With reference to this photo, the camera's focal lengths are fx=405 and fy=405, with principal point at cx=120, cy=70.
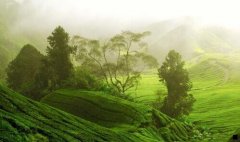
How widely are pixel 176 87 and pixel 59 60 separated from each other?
108 ft

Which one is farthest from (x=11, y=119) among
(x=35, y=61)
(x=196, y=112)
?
(x=196, y=112)

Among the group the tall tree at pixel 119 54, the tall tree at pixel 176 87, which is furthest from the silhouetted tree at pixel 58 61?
the tall tree at pixel 176 87

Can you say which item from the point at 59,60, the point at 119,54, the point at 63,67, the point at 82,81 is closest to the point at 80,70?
the point at 63,67

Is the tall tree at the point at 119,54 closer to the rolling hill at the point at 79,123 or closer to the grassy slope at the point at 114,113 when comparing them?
the rolling hill at the point at 79,123

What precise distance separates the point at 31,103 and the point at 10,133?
1028 cm

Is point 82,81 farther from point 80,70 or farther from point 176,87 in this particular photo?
point 176,87

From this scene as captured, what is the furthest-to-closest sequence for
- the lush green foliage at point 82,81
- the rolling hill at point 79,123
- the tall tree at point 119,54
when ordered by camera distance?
the tall tree at point 119,54 → the lush green foliage at point 82,81 → the rolling hill at point 79,123

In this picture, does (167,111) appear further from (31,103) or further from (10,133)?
(10,133)

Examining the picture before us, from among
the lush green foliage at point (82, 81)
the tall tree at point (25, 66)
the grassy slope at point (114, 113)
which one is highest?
the tall tree at point (25, 66)

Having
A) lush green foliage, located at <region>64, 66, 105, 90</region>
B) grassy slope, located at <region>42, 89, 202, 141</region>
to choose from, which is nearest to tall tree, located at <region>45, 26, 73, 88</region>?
lush green foliage, located at <region>64, 66, 105, 90</region>

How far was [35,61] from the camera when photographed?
3814 inches

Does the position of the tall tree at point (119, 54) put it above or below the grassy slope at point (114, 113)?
above

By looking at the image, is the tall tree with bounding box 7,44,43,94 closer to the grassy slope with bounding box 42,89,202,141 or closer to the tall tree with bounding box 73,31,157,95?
the tall tree with bounding box 73,31,157,95

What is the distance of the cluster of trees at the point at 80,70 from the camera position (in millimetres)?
78562
